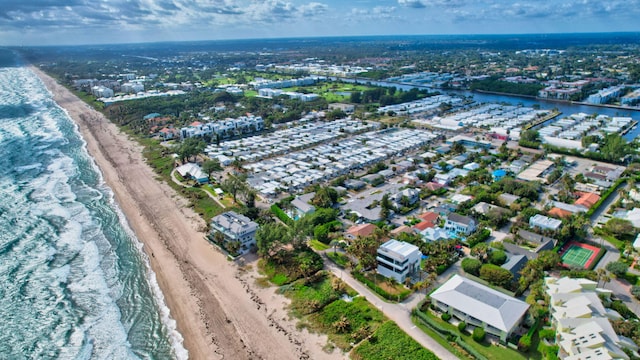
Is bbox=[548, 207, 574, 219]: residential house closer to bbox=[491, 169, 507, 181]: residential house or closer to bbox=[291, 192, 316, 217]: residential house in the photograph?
bbox=[491, 169, 507, 181]: residential house

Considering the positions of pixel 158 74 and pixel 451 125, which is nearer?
pixel 451 125

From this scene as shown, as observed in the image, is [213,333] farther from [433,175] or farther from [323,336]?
[433,175]

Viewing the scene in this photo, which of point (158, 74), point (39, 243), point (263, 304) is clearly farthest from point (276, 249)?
point (158, 74)

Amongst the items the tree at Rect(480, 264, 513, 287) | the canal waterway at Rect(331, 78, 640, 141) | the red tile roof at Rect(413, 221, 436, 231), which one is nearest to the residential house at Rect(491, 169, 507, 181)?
the red tile roof at Rect(413, 221, 436, 231)

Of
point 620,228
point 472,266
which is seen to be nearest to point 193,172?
point 472,266

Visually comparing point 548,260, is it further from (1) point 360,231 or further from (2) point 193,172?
(2) point 193,172

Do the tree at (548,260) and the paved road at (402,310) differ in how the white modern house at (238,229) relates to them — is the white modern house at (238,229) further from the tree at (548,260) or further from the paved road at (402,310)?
the tree at (548,260)
